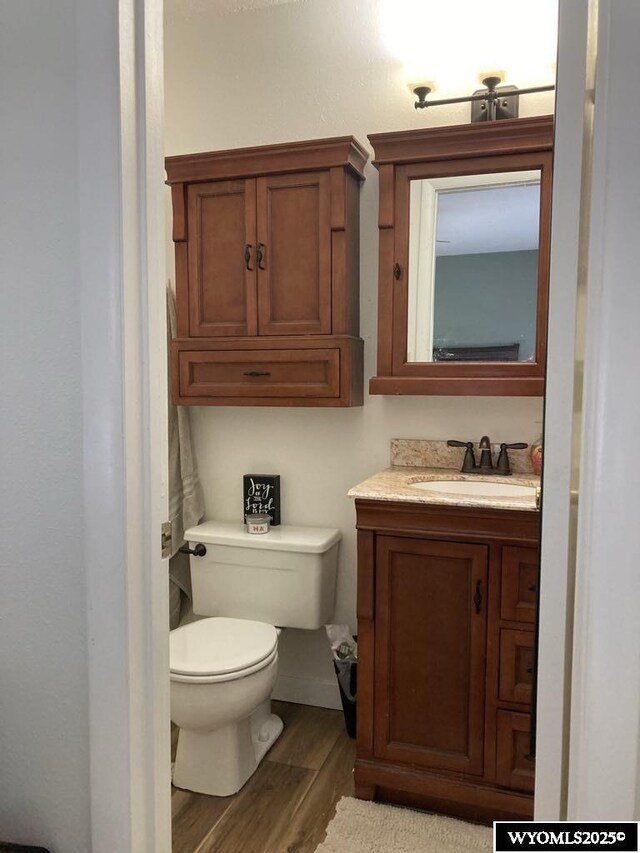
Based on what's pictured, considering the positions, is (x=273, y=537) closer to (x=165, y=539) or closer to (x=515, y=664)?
(x=515, y=664)

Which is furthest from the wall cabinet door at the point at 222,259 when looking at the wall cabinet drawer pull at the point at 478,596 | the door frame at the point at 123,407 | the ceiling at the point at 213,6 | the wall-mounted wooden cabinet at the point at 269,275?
the door frame at the point at 123,407

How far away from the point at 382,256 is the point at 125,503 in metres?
1.52

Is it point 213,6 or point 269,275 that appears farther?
point 213,6

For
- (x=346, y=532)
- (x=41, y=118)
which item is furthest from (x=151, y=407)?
(x=346, y=532)

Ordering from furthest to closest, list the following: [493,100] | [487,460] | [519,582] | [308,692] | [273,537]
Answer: [308,692] → [273,537] → [487,460] → [493,100] → [519,582]

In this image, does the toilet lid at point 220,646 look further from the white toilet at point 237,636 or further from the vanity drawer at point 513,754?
the vanity drawer at point 513,754

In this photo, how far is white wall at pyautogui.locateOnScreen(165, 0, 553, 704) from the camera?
2320 mm

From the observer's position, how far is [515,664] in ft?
5.95

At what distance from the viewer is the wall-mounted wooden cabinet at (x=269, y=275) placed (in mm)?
2234

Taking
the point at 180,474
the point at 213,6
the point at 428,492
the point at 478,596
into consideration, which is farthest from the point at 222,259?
the point at 478,596

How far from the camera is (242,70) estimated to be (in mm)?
2496

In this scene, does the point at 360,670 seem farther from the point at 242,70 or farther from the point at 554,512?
the point at 242,70

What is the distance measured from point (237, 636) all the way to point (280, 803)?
1.64 feet

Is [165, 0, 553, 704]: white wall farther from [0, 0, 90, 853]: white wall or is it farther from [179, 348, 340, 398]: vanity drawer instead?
[0, 0, 90, 853]: white wall
